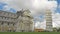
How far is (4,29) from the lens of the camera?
18.2 m

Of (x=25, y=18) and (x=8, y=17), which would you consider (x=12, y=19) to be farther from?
(x=25, y=18)

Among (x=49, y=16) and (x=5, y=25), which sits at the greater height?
(x=49, y=16)

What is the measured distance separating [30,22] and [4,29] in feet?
14.4

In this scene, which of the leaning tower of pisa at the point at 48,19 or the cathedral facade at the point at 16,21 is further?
the leaning tower of pisa at the point at 48,19

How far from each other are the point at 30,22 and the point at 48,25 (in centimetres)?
334

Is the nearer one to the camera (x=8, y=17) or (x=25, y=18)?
(x=8, y=17)

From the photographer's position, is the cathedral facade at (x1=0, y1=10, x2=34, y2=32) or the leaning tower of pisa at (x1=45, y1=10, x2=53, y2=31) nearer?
the cathedral facade at (x1=0, y1=10, x2=34, y2=32)

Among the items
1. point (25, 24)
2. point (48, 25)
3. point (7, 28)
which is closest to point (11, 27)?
point (7, 28)

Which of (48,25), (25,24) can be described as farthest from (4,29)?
(48,25)

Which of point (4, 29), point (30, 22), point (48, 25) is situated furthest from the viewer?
point (48, 25)

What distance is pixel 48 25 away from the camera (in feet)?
72.6

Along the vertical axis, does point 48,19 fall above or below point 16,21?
above

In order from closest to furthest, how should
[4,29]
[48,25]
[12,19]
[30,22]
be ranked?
[4,29] < [12,19] < [30,22] < [48,25]

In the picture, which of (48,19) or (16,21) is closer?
(16,21)
